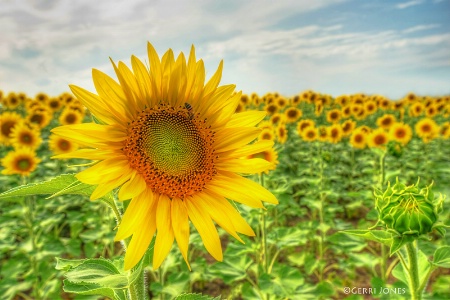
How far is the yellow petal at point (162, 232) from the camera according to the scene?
100cm

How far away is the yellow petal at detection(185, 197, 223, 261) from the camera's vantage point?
1062 mm

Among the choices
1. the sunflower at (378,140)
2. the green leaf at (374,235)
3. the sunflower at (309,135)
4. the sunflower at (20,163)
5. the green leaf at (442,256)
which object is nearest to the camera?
the green leaf at (374,235)

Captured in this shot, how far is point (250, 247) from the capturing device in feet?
10.6

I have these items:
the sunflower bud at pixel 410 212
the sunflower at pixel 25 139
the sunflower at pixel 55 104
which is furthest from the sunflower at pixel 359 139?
the sunflower at pixel 55 104

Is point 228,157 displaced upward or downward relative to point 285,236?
upward

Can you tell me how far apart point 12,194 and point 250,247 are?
8.12 feet

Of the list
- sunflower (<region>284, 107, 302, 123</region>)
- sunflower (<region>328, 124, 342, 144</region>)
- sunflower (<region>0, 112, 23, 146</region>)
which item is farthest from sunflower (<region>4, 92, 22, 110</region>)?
sunflower (<region>328, 124, 342, 144</region>)

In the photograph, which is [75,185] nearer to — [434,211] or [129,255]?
[129,255]

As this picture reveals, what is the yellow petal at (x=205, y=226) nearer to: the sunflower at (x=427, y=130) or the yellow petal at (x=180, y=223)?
the yellow petal at (x=180, y=223)

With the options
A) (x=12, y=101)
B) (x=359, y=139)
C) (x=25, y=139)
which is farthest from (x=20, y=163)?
(x=12, y=101)

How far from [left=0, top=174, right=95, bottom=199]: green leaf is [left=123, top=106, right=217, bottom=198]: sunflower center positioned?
0.53 ft

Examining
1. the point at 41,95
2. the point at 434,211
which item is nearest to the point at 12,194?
the point at 434,211

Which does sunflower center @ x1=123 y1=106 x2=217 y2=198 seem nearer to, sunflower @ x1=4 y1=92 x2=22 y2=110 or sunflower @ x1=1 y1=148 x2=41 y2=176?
sunflower @ x1=1 y1=148 x2=41 y2=176

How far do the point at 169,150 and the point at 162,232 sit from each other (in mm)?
267
